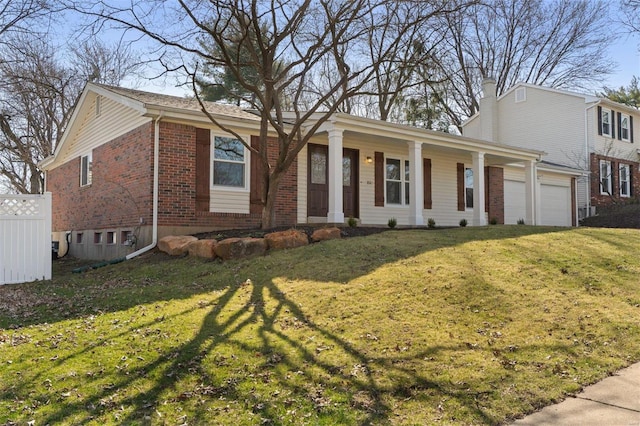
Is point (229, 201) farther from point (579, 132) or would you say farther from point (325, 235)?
point (579, 132)

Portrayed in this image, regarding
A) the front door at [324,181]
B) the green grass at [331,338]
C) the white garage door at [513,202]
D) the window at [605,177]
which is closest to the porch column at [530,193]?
the white garage door at [513,202]

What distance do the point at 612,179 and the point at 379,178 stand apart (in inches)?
582

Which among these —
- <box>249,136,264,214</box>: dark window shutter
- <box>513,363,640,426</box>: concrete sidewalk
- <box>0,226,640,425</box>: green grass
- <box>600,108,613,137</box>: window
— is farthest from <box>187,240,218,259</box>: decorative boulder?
<box>600,108,613,137</box>: window

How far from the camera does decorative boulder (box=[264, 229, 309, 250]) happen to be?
9.34m

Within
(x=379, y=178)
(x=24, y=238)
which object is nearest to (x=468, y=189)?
(x=379, y=178)

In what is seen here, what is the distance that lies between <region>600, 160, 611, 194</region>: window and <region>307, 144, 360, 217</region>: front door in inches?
569

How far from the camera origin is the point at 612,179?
78.2 feet

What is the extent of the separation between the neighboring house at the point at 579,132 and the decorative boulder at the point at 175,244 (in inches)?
725

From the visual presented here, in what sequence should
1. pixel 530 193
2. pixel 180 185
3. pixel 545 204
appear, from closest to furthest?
pixel 180 185, pixel 530 193, pixel 545 204

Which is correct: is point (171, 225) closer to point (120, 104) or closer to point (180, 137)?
point (180, 137)

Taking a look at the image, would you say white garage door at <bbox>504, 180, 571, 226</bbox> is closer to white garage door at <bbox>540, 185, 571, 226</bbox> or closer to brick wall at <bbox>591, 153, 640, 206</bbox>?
white garage door at <bbox>540, 185, 571, 226</bbox>

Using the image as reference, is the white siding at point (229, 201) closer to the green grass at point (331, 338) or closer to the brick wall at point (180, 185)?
the brick wall at point (180, 185)

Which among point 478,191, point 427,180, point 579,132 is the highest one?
point 579,132

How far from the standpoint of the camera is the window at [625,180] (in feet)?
80.0
